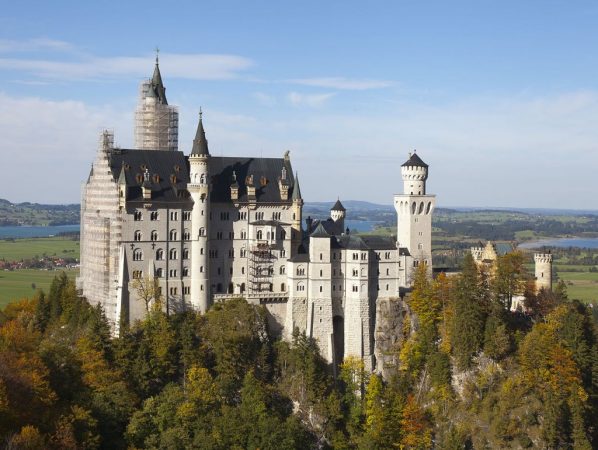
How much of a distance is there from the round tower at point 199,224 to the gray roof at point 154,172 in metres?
1.35

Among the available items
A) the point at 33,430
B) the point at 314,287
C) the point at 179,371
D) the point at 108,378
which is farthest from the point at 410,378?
the point at 33,430

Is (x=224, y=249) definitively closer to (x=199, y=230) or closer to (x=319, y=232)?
(x=199, y=230)

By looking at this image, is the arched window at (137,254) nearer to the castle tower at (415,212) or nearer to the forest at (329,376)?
the forest at (329,376)

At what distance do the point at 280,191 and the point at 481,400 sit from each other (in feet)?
97.1

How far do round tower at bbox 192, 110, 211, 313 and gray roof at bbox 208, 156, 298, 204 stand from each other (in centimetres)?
221

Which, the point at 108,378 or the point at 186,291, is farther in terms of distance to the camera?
the point at 186,291

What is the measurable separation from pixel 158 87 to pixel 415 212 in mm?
33409

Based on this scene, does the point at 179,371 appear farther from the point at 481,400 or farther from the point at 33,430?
the point at 481,400

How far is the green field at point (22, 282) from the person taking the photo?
148 metres

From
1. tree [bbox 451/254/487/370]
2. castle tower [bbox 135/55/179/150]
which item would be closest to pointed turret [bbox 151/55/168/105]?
castle tower [bbox 135/55/179/150]

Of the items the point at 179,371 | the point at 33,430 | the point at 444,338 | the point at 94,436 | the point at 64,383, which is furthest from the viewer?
the point at 444,338

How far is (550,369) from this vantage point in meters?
Result: 83.8

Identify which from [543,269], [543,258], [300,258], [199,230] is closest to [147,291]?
[199,230]

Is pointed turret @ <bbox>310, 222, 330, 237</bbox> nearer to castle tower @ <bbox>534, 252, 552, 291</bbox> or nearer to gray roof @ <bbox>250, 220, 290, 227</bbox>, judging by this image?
gray roof @ <bbox>250, 220, 290, 227</bbox>
